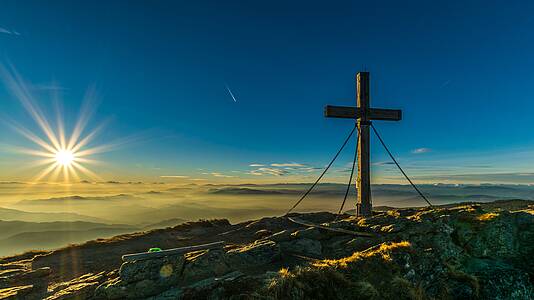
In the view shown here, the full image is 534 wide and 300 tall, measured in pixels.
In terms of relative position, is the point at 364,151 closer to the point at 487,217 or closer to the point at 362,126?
the point at 362,126

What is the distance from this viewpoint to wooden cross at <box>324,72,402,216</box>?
12.0 metres

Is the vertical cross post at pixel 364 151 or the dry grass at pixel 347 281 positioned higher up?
the vertical cross post at pixel 364 151

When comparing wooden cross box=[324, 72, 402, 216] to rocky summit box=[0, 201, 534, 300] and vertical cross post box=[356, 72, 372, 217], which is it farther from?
rocky summit box=[0, 201, 534, 300]

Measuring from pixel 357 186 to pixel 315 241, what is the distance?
4.07 metres

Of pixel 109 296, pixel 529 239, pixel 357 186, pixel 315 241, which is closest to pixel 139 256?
pixel 109 296

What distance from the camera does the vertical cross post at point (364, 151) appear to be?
12.0 metres

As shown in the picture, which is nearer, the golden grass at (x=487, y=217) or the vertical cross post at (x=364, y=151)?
the golden grass at (x=487, y=217)

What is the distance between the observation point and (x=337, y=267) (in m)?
6.59

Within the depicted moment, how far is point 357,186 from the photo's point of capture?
12.3 meters

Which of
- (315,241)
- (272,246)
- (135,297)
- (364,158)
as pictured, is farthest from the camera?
(364,158)

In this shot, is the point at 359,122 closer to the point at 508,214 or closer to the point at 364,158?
the point at 364,158

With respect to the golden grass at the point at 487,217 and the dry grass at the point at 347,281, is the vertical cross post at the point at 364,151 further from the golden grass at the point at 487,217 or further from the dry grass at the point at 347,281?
the dry grass at the point at 347,281

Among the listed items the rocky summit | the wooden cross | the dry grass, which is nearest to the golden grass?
the rocky summit

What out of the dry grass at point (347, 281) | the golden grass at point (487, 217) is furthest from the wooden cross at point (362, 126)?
the dry grass at point (347, 281)
